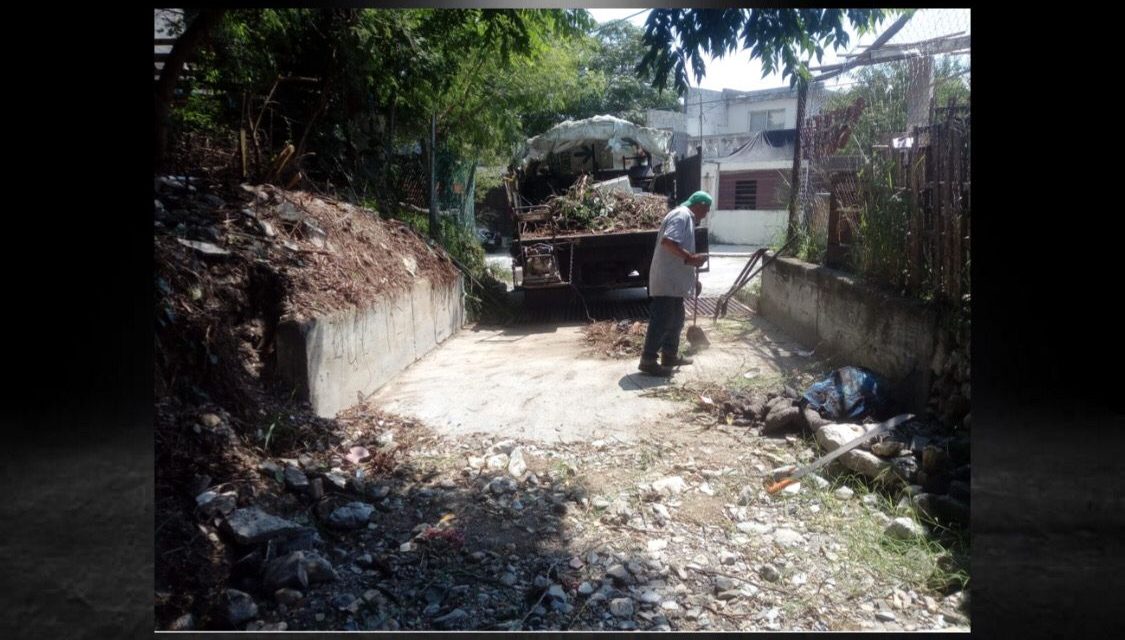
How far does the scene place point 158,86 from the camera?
490 cm

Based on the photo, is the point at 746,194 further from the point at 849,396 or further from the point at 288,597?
the point at 288,597

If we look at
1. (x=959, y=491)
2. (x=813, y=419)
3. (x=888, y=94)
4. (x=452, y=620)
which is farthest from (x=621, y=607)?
(x=888, y=94)

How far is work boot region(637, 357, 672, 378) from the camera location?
6.79 m

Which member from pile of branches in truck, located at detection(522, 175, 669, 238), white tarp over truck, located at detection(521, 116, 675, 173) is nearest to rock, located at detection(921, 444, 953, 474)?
pile of branches in truck, located at detection(522, 175, 669, 238)

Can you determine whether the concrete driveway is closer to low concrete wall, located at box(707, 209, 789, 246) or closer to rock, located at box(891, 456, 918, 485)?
rock, located at box(891, 456, 918, 485)

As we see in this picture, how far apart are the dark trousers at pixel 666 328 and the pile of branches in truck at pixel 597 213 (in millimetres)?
2905

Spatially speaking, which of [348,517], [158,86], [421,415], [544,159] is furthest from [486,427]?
[544,159]

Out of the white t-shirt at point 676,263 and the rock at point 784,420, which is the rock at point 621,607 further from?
the white t-shirt at point 676,263

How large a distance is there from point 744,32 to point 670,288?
10.9 ft

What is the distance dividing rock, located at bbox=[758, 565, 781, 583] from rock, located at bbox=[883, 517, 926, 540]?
0.62m

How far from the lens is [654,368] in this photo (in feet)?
22.4

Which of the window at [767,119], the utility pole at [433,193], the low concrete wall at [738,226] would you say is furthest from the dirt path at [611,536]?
the window at [767,119]

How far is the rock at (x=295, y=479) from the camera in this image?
4.32 meters
